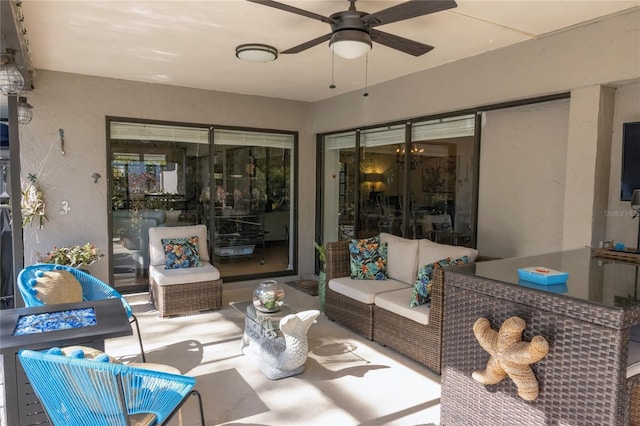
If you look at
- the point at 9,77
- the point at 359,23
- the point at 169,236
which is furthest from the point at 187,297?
the point at 359,23

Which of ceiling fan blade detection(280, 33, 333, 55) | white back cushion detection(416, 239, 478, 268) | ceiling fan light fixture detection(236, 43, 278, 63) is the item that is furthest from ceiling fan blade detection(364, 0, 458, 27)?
white back cushion detection(416, 239, 478, 268)

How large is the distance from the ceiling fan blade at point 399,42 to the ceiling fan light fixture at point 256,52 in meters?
1.33

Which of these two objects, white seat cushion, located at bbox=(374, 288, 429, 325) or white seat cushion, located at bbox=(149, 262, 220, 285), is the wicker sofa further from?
white seat cushion, located at bbox=(149, 262, 220, 285)

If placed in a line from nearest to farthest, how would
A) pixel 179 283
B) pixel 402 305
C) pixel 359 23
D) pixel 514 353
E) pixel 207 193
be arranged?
pixel 514 353
pixel 359 23
pixel 402 305
pixel 179 283
pixel 207 193

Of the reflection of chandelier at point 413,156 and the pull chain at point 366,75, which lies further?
the reflection of chandelier at point 413,156

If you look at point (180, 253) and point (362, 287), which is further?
point (180, 253)

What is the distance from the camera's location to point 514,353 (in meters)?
1.94

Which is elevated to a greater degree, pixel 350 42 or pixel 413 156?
pixel 350 42

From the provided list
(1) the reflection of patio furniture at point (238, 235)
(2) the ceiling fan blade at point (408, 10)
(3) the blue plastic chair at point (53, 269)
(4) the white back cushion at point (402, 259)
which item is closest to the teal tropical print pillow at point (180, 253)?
(1) the reflection of patio furniture at point (238, 235)

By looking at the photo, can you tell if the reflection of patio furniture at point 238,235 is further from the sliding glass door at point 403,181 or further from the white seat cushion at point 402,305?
the white seat cushion at point 402,305

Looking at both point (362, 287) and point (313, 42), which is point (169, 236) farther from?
point (313, 42)

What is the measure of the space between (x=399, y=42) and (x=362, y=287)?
8.00 ft

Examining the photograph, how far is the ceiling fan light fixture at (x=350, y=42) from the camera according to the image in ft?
8.91

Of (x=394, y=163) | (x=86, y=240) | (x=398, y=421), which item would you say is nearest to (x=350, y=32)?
(x=398, y=421)
